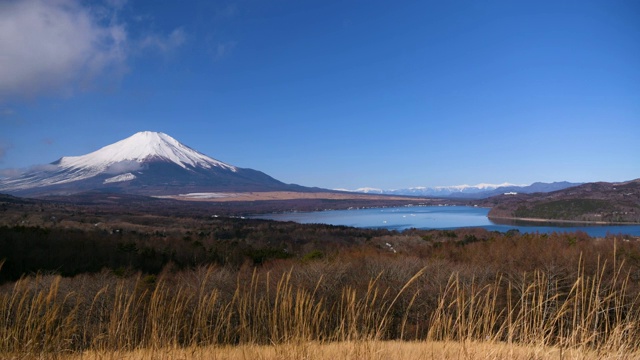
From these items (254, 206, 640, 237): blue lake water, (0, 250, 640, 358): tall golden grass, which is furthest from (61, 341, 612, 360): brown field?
(254, 206, 640, 237): blue lake water

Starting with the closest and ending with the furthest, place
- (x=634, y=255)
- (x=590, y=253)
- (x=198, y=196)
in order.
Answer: (x=634, y=255)
(x=590, y=253)
(x=198, y=196)

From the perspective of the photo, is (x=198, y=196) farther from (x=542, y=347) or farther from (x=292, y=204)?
(x=542, y=347)

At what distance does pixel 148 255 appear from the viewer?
40.9 metres

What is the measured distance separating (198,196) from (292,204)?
4763 centimetres

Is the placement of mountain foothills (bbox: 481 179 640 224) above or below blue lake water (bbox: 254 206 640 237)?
above

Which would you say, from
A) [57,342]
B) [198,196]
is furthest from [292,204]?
[57,342]

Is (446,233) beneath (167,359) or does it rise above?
beneath

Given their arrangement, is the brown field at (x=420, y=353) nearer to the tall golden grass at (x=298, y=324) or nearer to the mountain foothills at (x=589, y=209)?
the tall golden grass at (x=298, y=324)

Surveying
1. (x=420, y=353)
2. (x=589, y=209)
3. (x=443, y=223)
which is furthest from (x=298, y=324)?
(x=589, y=209)

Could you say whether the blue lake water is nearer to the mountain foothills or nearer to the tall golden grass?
the mountain foothills

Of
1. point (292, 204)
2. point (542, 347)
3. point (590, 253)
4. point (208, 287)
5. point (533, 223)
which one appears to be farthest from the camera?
point (292, 204)

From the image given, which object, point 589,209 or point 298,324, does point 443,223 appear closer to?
point 589,209

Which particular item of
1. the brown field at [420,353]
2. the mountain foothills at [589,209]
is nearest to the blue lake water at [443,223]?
the mountain foothills at [589,209]

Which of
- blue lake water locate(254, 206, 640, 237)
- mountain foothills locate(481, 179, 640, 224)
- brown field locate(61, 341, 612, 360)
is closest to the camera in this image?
brown field locate(61, 341, 612, 360)
